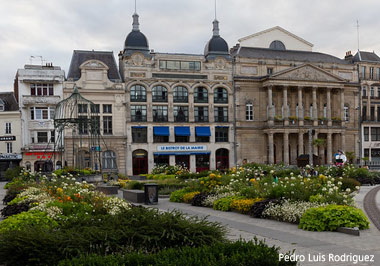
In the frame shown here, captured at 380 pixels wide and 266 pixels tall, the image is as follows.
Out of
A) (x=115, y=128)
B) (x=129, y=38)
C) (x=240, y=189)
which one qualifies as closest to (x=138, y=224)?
(x=240, y=189)

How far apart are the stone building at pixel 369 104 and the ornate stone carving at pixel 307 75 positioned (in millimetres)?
7410

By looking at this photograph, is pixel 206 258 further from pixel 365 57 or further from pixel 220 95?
pixel 365 57

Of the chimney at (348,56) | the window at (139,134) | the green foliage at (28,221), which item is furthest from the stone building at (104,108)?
the green foliage at (28,221)

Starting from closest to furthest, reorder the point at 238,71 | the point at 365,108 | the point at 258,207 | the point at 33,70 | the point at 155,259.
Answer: the point at 155,259
the point at 258,207
the point at 33,70
the point at 238,71
the point at 365,108

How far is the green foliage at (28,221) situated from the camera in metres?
10.6

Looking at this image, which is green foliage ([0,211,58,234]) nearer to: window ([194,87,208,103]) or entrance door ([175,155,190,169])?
entrance door ([175,155,190,169])

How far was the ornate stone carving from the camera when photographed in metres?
58.2

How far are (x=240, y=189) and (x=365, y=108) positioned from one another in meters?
51.9

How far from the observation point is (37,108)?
5138 centimetres

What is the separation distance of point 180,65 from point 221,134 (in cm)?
1063

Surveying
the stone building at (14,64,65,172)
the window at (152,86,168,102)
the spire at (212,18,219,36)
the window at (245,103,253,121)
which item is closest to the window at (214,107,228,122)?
the window at (245,103,253,121)

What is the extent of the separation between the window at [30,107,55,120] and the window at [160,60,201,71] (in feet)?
48.7

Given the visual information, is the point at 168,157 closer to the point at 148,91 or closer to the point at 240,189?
the point at 148,91

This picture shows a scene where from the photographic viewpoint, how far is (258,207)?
16.5 metres
